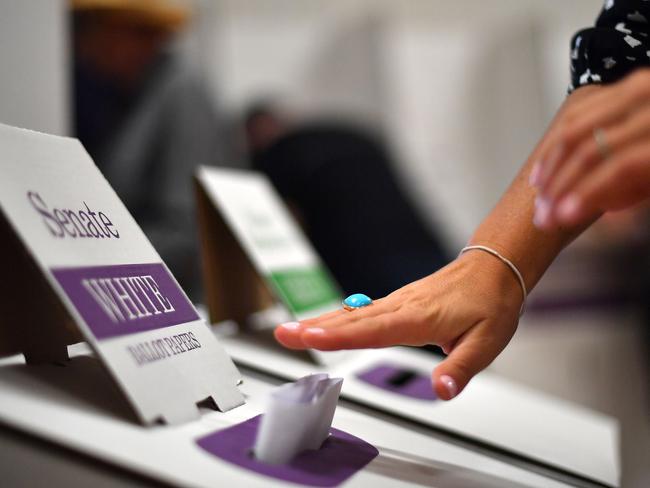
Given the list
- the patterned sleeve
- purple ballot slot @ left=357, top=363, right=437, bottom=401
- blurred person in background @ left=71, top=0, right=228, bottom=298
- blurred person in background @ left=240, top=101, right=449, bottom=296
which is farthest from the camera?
blurred person in background @ left=240, top=101, right=449, bottom=296

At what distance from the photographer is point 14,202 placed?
506mm

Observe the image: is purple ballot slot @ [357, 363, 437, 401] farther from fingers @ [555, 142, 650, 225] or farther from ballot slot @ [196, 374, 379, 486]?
fingers @ [555, 142, 650, 225]

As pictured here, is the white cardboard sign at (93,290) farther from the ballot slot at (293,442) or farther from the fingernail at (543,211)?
the fingernail at (543,211)

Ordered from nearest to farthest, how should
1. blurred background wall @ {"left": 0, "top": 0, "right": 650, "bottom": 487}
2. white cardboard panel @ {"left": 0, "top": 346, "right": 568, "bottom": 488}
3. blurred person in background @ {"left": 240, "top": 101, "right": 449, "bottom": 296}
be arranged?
white cardboard panel @ {"left": 0, "top": 346, "right": 568, "bottom": 488}
blurred person in background @ {"left": 240, "top": 101, "right": 449, "bottom": 296}
blurred background wall @ {"left": 0, "top": 0, "right": 650, "bottom": 487}

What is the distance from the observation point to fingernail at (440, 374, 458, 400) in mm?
584

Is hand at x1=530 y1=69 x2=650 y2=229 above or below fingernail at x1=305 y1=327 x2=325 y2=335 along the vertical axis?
above

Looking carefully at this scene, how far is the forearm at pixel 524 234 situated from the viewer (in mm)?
703

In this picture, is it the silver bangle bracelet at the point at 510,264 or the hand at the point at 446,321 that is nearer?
the hand at the point at 446,321

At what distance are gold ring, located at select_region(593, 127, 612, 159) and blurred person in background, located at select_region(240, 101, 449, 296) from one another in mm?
1314

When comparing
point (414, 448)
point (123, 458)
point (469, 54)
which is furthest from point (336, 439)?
point (469, 54)

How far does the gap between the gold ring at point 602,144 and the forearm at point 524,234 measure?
229 millimetres

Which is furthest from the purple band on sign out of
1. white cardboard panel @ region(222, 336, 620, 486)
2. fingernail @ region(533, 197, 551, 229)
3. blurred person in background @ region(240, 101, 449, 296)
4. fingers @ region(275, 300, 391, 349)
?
blurred person in background @ region(240, 101, 449, 296)

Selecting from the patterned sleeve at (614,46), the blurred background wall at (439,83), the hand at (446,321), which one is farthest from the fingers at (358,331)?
the blurred background wall at (439,83)

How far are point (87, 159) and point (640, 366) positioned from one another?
9.83ft
